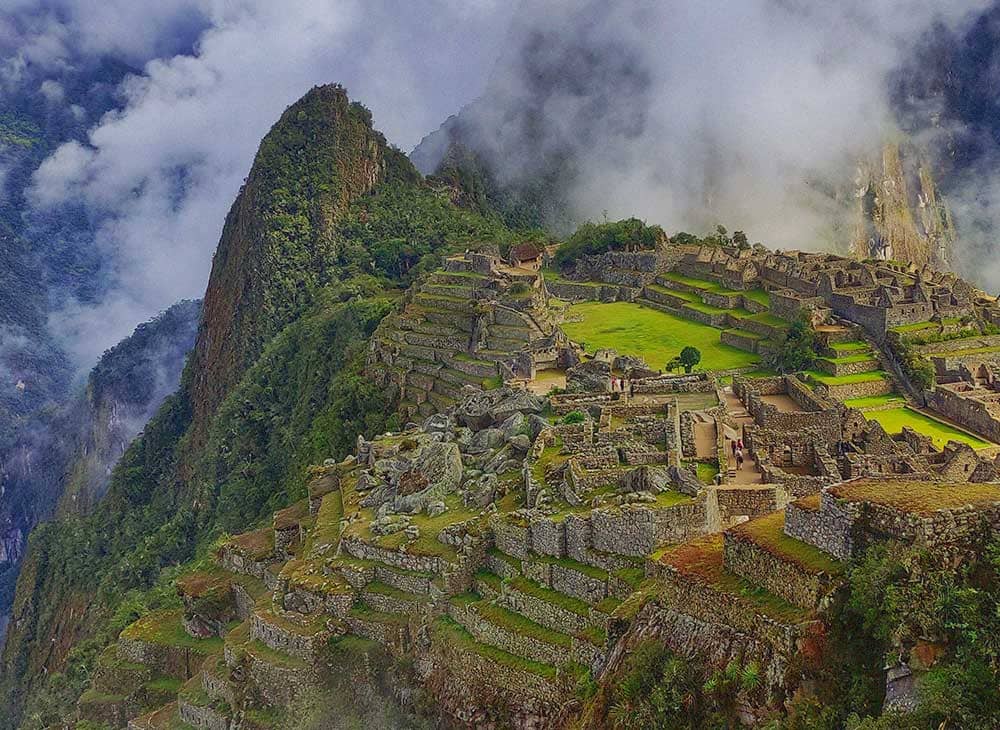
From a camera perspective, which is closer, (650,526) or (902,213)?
(650,526)

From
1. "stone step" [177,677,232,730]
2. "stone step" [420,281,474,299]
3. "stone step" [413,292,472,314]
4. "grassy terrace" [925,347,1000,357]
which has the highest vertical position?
"stone step" [420,281,474,299]

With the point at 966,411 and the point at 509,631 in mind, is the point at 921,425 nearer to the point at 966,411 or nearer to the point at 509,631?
the point at 966,411

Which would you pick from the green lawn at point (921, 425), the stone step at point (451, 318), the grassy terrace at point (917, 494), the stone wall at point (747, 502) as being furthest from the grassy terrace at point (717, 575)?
the stone step at point (451, 318)

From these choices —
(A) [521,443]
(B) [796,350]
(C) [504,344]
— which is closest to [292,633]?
(A) [521,443]

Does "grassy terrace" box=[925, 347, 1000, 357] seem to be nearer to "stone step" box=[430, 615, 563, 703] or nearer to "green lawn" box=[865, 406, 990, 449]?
"green lawn" box=[865, 406, 990, 449]

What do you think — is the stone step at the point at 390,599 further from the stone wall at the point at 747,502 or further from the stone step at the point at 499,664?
the stone wall at the point at 747,502

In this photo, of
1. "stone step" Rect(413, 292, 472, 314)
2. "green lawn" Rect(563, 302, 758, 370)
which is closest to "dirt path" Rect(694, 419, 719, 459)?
"green lawn" Rect(563, 302, 758, 370)
